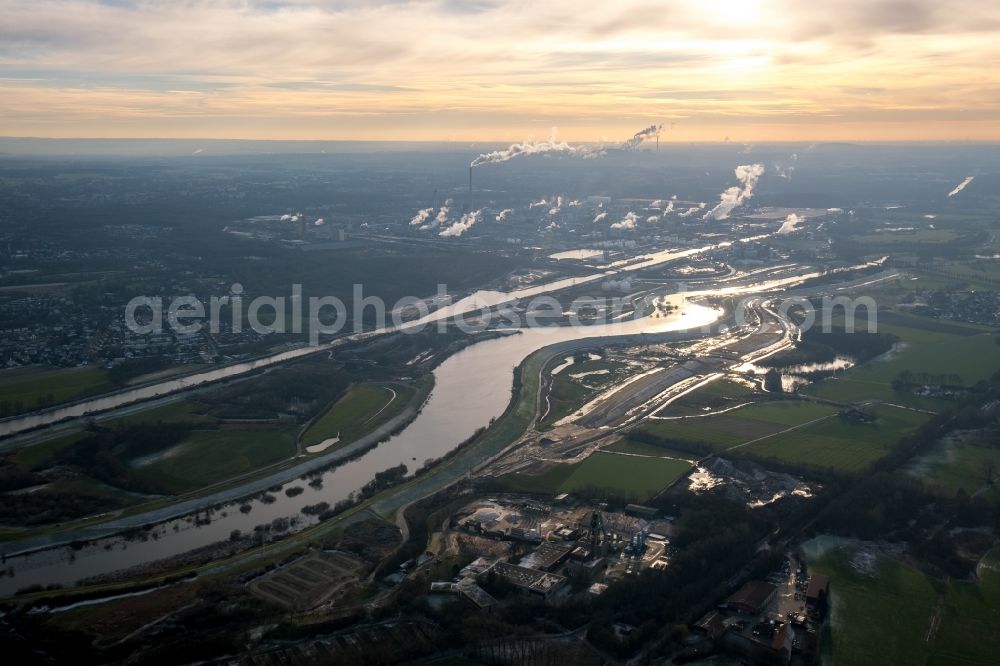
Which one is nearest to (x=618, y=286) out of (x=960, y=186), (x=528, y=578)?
(x=528, y=578)

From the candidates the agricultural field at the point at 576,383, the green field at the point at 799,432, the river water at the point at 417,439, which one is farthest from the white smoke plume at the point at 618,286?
the green field at the point at 799,432

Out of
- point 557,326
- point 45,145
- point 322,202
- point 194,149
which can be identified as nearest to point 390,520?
point 557,326

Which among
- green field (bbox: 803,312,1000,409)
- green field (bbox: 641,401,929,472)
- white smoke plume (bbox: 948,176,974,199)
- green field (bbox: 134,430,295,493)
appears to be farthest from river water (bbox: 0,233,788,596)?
white smoke plume (bbox: 948,176,974,199)

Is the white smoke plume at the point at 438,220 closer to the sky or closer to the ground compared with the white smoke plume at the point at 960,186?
closer to the ground

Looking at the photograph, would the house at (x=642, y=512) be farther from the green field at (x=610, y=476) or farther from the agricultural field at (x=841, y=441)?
the agricultural field at (x=841, y=441)

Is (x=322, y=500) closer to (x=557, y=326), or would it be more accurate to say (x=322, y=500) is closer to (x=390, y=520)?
(x=390, y=520)

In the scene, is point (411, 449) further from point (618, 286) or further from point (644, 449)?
point (618, 286)
